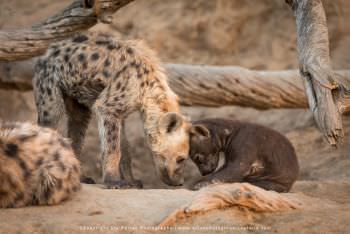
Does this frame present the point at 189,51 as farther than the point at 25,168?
Yes

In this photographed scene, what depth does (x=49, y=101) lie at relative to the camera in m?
8.16

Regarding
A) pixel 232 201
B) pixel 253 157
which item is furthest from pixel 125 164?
pixel 232 201

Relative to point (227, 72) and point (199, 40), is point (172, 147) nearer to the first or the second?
point (227, 72)

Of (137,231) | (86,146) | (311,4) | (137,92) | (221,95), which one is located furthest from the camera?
(86,146)

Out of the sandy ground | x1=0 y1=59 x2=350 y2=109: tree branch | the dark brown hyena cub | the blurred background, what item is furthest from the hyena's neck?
the blurred background

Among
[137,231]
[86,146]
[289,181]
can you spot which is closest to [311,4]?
[289,181]

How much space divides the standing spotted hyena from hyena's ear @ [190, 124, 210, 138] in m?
0.08

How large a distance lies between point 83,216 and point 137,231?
0.51 metres

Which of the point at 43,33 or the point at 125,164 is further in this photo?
the point at 43,33

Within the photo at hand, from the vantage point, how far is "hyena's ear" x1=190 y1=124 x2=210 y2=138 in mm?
8094

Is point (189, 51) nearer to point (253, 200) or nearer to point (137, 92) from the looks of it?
point (137, 92)

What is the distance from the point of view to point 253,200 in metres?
6.24

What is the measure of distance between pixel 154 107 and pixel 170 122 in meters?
0.28

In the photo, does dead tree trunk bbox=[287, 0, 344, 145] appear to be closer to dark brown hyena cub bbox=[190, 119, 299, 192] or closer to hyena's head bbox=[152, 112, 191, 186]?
dark brown hyena cub bbox=[190, 119, 299, 192]
